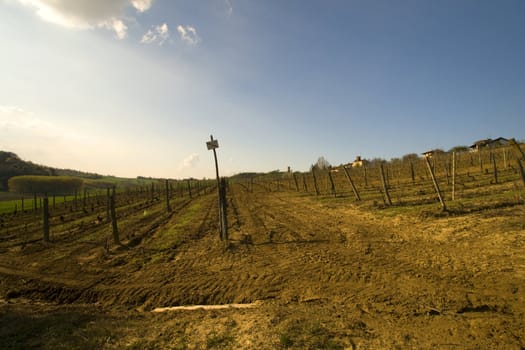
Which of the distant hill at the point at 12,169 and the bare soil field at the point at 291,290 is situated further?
the distant hill at the point at 12,169

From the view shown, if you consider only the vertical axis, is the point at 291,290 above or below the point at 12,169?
below

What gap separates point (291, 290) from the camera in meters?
5.25

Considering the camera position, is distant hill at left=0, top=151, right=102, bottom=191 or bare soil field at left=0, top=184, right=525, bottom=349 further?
distant hill at left=0, top=151, right=102, bottom=191

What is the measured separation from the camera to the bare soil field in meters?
3.54

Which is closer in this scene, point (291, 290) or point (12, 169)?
point (291, 290)

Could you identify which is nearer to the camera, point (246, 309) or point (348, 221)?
point (246, 309)

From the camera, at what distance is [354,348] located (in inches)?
125

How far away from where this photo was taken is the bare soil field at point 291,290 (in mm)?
3539

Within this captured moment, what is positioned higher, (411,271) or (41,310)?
(411,271)

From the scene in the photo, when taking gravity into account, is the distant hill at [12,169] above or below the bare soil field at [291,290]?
above

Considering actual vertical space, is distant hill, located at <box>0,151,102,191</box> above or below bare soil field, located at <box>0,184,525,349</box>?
above

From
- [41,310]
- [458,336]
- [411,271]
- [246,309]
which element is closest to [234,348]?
[246,309]

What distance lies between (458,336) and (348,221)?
806 cm

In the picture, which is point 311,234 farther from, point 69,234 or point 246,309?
point 69,234
